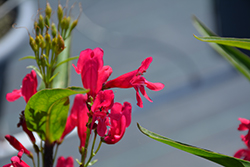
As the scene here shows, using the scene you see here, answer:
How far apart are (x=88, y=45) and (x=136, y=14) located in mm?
567

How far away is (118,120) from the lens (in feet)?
1.12

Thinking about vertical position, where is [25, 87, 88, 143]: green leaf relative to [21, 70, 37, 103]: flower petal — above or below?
below

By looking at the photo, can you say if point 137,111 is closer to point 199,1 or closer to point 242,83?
point 242,83

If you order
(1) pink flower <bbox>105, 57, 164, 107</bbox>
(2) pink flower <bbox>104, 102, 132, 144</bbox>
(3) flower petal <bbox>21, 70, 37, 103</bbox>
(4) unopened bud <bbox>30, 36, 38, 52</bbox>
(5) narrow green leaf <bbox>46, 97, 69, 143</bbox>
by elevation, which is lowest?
(2) pink flower <bbox>104, 102, 132, 144</bbox>

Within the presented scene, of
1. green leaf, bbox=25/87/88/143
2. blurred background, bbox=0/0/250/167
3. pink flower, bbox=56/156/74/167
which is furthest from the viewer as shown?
blurred background, bbox=0/0/250/167

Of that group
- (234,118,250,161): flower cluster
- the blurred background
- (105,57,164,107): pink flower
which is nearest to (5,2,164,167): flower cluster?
(105,57,164,107): pink flower

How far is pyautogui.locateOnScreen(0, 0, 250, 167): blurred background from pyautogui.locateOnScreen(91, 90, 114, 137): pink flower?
72 cm

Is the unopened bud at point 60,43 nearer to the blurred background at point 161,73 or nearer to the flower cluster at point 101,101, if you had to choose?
the flower cluster at point 101,101

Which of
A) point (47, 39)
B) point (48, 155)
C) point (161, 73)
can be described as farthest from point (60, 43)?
point (161, 73)

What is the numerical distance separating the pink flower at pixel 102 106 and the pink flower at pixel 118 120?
0.01 m

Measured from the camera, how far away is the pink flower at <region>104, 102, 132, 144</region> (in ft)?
1.10

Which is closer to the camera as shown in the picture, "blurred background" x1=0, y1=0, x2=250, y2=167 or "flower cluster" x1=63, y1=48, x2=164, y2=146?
"flower cluster" x1=63, y1=48, x2=164, y2=146

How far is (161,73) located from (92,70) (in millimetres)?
1510

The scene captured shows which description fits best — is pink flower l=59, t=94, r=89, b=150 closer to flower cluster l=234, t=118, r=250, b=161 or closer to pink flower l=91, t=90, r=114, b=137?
pink flower l=91, t=90, r=114, b=137
